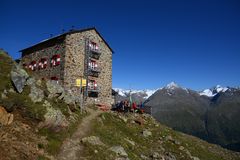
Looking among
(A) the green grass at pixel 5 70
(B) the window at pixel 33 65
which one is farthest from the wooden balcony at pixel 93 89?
(A) the green grass at pixel 5 70

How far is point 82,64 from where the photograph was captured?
4522 cm

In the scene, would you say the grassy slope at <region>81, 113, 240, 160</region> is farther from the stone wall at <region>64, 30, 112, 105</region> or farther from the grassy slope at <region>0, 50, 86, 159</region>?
the stone wall at <region>64, 30, 112, 105</region>

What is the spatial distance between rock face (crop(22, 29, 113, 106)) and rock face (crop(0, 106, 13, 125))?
76.8ft

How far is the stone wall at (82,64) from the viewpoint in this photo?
43084mm

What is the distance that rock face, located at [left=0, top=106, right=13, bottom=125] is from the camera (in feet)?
59.7

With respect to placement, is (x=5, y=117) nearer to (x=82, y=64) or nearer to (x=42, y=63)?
(x=82, y=64)

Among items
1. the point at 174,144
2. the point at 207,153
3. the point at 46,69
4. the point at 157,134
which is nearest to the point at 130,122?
the point at 157,134

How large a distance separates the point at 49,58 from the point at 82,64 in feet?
21.4

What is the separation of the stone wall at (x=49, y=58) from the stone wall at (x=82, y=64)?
1165 mm

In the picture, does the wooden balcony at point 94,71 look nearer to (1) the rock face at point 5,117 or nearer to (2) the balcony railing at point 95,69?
(2) the balcony railing at point 95,69

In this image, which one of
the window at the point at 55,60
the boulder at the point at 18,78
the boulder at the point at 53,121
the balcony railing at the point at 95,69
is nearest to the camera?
the boulder at the point at 53,121

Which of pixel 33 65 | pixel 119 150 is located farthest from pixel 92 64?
pixel 119 150

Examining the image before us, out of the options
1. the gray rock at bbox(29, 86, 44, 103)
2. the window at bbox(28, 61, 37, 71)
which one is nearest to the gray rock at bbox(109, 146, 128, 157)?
the gray rock at bbox(29, 86, 44, 103)

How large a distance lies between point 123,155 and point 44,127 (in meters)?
7.35
